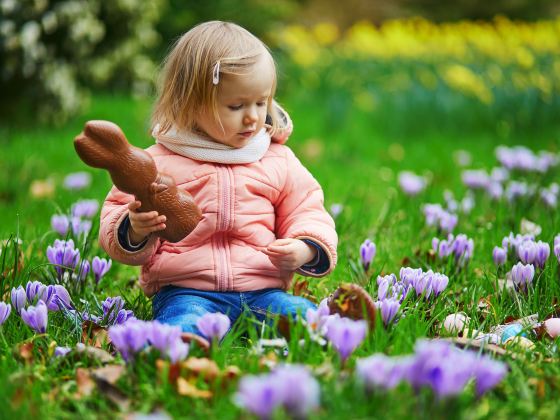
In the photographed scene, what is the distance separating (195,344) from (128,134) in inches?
149

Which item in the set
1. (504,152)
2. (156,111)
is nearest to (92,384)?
(156,111)

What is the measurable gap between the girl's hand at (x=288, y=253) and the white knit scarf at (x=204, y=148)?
0.28m

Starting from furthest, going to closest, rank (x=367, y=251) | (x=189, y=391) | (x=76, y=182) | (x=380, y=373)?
(x=76, y=182), (x=367, y=251), (x=189, y=391), (x=380, y=373)

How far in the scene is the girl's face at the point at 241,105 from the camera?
6.81 feet

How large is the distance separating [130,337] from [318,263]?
70 centimetres

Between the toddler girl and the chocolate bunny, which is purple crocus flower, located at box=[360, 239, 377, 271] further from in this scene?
the chocolate bunny

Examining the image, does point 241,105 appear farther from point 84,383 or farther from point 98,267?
point 84,383

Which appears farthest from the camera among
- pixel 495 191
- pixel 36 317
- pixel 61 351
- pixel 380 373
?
pixel 495 191

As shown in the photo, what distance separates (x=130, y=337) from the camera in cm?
165

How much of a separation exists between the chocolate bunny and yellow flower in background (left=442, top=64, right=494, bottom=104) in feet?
14.0

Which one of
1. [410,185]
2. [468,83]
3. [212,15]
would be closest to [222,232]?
[410,185]

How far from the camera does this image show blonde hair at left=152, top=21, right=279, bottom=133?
2.08m

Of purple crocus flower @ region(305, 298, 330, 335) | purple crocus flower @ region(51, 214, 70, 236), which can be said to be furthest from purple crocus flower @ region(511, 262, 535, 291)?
purple crocus flower @ region(51, 214, 70, 236)

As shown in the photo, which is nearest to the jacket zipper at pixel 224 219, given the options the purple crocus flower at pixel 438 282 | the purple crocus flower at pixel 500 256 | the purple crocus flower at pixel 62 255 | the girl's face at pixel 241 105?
the girl's face at pixel 241 105
